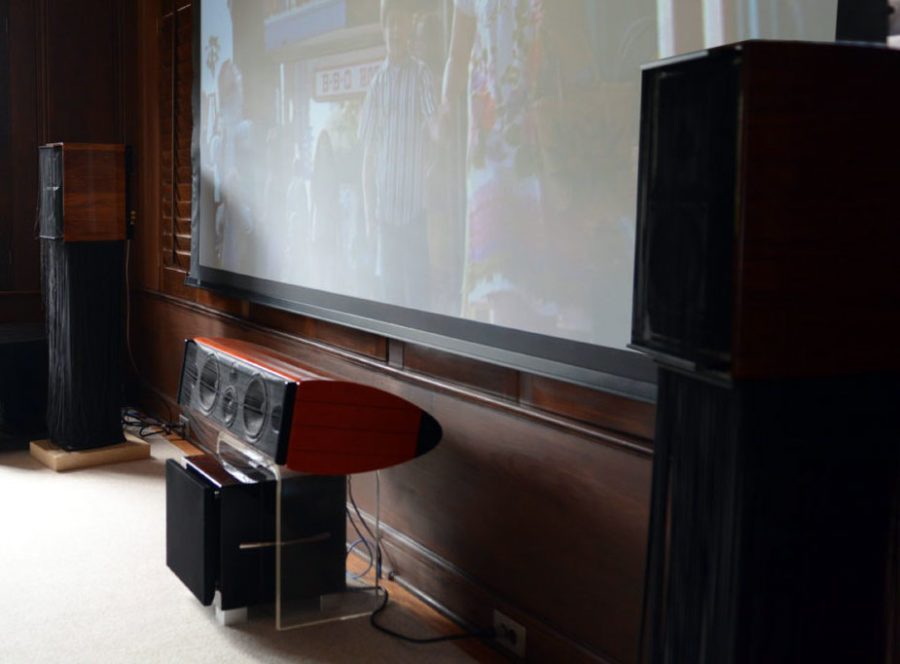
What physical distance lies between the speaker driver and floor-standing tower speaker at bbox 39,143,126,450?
1825 millimetres

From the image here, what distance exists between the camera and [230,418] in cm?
277

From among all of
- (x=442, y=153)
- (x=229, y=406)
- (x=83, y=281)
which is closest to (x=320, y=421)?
(x=229, y=406)

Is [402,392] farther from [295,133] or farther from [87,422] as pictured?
[87,422]

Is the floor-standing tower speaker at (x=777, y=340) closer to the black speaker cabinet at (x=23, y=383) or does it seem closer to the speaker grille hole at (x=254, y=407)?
the speaker grille hole at (x=254, y=407)

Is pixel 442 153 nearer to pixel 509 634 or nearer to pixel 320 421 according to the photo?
pixel 320 421

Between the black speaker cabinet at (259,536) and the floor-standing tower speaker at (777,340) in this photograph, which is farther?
the black speaker cabinet at (259,536)

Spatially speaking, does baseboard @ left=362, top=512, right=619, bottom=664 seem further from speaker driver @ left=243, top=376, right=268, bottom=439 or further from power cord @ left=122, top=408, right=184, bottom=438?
power cord @ left=122, top=408, right=184, bottom=438

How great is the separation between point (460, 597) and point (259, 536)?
59 cm

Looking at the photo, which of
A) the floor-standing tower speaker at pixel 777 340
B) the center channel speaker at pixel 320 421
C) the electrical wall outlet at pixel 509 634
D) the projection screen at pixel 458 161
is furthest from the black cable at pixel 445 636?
the floor-standing tower speaker at pixel 777 340

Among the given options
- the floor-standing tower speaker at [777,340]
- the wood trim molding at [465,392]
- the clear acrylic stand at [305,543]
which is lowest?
the clear acrylic stand at [305,543]

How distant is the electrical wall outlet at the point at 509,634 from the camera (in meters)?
2.51

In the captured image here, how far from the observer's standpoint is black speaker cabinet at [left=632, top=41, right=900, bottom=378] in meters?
1.01

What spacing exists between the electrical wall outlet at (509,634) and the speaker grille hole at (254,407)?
0.81 m

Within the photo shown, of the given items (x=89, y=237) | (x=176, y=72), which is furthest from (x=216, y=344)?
(x=176, y=72)
